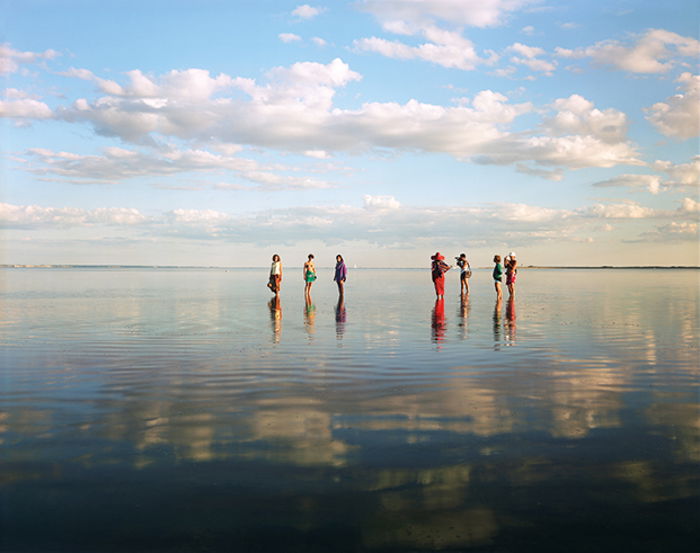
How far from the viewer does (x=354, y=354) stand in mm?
13398

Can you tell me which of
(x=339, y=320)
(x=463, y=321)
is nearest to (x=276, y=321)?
(x=339, y=320)

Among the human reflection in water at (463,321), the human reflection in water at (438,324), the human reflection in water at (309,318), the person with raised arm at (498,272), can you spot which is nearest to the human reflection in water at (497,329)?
the human reflection in water at (463,321)

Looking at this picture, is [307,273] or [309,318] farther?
[307,273]

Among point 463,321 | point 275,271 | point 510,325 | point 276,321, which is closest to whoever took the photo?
point 510,325

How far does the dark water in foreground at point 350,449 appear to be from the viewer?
14.5ft

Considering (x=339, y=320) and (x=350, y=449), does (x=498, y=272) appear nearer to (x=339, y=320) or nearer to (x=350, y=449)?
(x=339, y=320)

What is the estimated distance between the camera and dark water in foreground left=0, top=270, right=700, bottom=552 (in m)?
4.41

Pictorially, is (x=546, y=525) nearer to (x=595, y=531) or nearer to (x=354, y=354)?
(x=595, y=531)

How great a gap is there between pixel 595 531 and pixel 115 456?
4.68 m

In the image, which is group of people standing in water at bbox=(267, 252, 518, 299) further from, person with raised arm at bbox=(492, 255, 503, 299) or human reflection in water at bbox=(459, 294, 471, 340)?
human reflection in water at bbox=(459, 294, 471, 340)

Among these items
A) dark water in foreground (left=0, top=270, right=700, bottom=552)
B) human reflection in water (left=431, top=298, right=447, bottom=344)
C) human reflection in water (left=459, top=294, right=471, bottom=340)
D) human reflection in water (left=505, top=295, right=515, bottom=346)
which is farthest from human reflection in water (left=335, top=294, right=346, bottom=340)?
human reflection in water (left=505, top=295, right=515, bottom=346)

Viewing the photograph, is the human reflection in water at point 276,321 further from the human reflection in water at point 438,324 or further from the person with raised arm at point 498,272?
the person with raised arm at point 498,272

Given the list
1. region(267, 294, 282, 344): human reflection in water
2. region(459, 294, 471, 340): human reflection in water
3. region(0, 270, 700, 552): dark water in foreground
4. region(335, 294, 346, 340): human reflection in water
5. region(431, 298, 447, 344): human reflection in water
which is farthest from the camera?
region(335, 294, 346, 340): human reflection in water

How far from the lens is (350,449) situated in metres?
6.29
